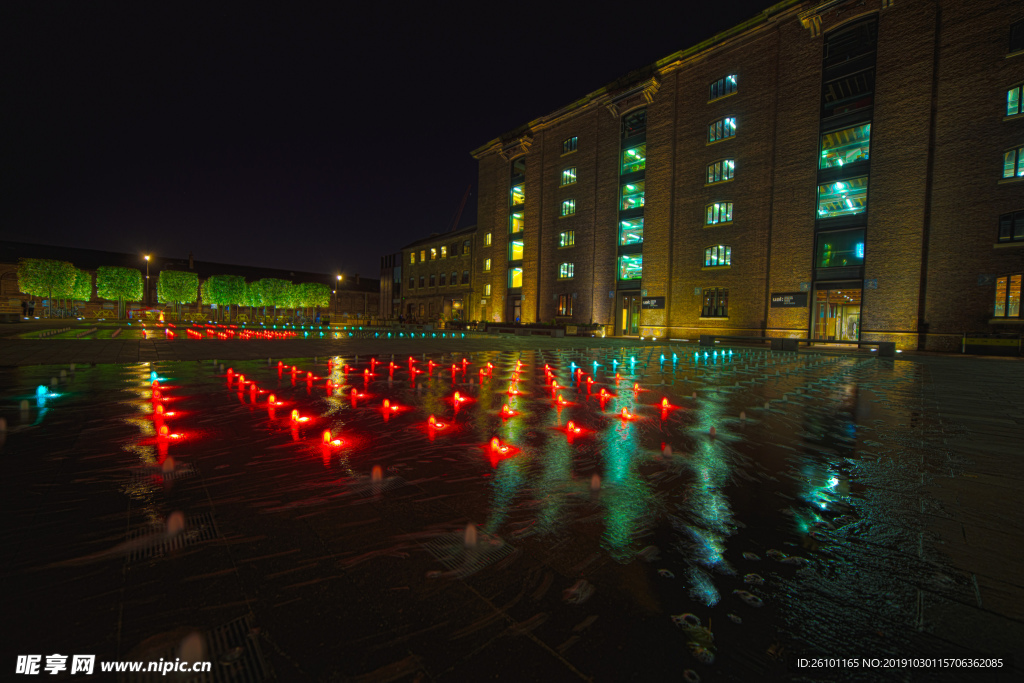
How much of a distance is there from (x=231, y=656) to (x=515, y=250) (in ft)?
146

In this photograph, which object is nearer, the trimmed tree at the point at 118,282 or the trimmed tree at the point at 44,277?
the trimmed tree at the point at 44,277

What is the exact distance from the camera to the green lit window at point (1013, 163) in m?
19.2

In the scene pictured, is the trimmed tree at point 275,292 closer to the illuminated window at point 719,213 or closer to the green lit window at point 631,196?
the green lit window at point 631,196

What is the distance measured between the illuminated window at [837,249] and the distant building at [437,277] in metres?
34.3

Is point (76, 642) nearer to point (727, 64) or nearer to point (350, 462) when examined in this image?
point (350, 462)

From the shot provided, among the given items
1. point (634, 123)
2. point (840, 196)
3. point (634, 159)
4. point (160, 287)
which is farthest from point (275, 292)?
point (840, 196)

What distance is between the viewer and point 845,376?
11.5 m

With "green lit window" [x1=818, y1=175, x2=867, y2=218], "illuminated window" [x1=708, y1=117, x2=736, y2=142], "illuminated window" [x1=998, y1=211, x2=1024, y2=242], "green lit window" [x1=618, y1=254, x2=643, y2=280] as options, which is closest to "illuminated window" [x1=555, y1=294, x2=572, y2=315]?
"green lit window" [x1=618, y1=254, x2=643, y2=280]

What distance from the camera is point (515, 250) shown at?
147 ft

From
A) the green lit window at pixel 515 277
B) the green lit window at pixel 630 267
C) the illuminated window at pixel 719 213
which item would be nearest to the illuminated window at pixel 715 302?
the illuminated window at pixel 719 213

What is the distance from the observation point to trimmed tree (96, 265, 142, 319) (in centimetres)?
5512

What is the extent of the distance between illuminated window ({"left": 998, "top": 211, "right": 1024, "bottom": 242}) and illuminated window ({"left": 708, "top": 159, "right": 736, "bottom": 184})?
1248 centimetres

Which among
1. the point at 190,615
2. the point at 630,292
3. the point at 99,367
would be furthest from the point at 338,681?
the point at 630,292

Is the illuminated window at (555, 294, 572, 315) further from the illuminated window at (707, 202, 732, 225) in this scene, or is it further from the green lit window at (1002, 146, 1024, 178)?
the green lit window at (1002, 146, 1024, 178)
